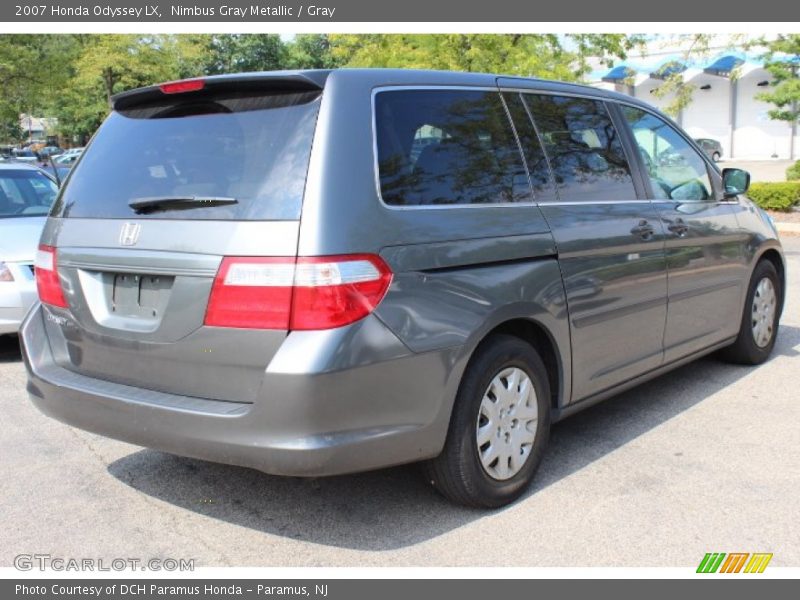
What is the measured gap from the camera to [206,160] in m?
3.22

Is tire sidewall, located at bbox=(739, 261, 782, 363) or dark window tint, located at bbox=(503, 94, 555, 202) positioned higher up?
dark window tint, located at bbox=(503, 94, 555, 202)

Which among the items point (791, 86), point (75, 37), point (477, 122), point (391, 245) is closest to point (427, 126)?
point (477, 122)

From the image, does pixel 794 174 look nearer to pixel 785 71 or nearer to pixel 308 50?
pixel 785 71

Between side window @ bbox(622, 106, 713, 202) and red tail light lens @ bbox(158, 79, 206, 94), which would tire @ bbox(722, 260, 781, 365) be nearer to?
side window @ bbox(622, 106, 713, 202)

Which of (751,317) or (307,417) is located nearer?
(307,417)

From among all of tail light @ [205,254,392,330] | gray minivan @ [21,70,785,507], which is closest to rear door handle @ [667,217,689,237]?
gray minivan @ [21,70,785,507]

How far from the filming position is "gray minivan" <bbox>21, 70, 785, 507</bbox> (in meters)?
2.94

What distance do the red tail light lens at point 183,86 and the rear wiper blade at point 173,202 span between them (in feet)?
1.64

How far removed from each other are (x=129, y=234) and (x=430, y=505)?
1.78m

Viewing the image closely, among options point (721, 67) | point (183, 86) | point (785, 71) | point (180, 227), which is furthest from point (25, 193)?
point (721, 67)

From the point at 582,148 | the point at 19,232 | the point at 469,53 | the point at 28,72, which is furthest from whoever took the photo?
the point at 28,72

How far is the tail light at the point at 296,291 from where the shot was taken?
288cm

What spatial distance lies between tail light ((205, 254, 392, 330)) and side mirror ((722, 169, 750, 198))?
11.2 ft

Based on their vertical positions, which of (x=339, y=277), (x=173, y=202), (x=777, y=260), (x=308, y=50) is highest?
(x=173, y=202)
